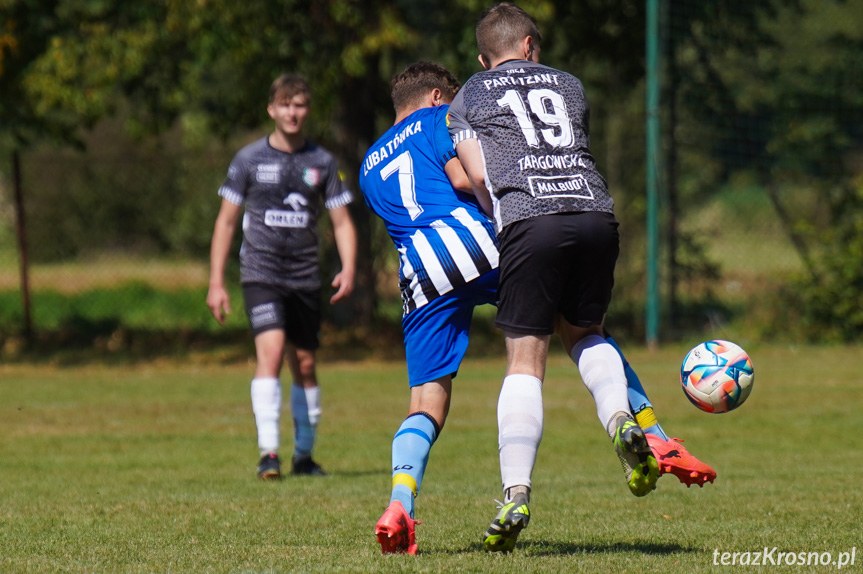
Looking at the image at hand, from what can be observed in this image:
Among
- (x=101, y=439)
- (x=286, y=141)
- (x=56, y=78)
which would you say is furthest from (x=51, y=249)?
(x=286, y=141)

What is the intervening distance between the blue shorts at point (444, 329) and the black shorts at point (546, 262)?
0.32m

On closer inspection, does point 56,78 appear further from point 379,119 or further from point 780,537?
point 780,537

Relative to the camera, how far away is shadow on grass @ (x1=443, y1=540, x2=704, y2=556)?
4465 mm

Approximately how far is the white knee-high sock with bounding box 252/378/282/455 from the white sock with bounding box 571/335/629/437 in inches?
112

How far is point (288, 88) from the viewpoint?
6.99m

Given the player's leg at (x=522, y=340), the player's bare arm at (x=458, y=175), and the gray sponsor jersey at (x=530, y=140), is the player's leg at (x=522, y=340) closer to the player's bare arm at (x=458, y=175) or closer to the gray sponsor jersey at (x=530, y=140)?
the gray sponsor jersey at (x=530, y=140)

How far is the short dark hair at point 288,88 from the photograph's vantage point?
698cm

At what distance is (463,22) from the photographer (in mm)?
14266

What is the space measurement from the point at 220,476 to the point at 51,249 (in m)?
12.2

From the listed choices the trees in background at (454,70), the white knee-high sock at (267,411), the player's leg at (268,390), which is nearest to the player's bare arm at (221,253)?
the player's leg at (268,390)

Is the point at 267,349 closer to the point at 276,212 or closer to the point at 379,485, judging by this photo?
the point at 276,212

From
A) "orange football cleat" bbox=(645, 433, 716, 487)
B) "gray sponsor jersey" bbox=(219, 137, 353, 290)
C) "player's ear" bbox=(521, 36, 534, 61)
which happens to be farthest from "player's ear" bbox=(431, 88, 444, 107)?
"gray sponsor jersey" bbox=(219, 137, 353, 290)

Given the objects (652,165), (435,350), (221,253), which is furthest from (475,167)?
(652,165)

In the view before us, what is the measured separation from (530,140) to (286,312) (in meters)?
3.15
